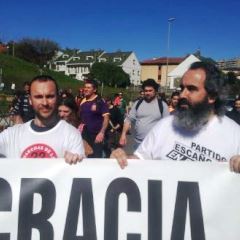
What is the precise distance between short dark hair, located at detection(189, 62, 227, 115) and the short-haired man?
953 mm

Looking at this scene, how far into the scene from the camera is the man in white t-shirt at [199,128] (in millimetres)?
2961

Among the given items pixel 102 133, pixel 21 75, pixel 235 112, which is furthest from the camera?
pixel 21 75

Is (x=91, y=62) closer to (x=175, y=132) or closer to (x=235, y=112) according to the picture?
(x=235, y=112)

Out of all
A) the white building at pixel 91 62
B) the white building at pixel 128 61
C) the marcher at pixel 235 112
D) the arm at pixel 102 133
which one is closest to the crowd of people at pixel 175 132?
the arm at pixel 102 133

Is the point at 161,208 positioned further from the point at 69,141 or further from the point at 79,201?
the point at 69,141

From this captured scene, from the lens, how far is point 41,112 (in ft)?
10.7

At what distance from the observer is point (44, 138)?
124 inches

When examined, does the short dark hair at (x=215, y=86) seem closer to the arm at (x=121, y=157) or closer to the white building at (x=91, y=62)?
the arm at (x=121, y=157)

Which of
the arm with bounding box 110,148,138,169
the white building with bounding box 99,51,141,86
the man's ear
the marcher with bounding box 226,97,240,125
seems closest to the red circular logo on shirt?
the arm with bounding box 110,148,138,169

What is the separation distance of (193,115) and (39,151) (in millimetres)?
1071

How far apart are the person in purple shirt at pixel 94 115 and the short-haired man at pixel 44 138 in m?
3.80

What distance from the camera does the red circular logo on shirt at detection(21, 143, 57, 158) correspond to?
3.15 metres

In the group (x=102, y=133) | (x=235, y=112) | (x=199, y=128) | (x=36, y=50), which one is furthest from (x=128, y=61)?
(x=199, y=128)

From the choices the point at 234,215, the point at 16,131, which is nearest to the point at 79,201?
the point at 16,131
